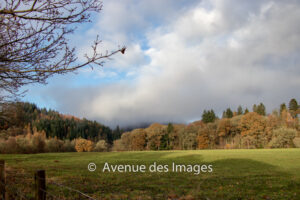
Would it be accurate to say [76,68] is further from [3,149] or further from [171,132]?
[171,132]

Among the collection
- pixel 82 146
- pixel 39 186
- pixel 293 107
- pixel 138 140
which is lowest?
pixel 82 146

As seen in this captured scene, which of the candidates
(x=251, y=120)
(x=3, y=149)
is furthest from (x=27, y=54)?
(x=251, y=120)

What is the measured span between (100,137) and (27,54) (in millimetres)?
162998

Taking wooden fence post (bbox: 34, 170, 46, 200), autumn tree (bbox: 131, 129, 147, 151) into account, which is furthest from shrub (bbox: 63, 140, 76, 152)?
wooden fence post (bbox: 34, 170, 46, 200)

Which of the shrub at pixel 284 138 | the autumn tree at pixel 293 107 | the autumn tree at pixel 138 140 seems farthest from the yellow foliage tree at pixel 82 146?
the autumn tree at pixel 293 107

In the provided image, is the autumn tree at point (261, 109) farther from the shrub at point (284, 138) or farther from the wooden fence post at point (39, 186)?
the wooden fence post at point (39, 186)

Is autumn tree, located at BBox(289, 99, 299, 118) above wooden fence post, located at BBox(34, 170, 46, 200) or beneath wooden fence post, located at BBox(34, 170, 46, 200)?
above

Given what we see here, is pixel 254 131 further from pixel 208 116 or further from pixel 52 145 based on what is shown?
pixel 52 145

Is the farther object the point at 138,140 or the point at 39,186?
the point at 138,140

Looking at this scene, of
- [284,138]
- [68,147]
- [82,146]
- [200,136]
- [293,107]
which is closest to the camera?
[284,138]

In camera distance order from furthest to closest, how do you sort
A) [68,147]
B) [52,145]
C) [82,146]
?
[82,146] < [68,147] < [52,145]

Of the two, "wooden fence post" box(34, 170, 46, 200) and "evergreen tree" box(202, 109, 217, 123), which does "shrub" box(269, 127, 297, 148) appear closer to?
"evergreen tree" box(202, 109, 217, 123)

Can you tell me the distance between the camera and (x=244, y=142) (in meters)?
84.0

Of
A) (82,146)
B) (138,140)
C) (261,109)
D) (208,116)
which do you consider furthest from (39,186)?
(261,109)
